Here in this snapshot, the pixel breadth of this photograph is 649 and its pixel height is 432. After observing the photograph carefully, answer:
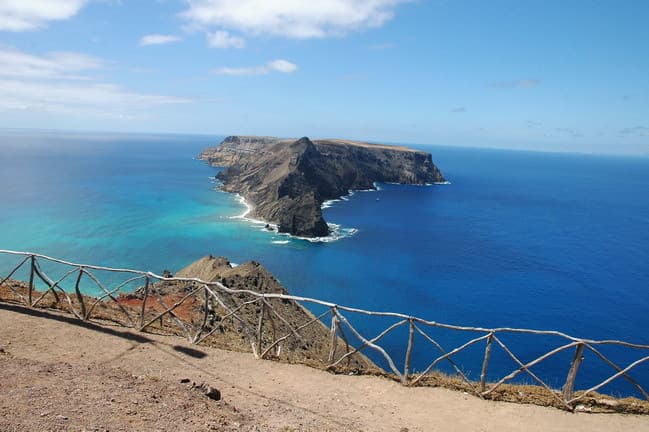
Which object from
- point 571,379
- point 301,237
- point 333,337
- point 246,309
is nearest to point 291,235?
point 301,237

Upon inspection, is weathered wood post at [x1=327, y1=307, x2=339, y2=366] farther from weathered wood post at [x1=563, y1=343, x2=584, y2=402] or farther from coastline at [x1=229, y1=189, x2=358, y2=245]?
coastline at [x1=229, y1=189, x2=358, y2=245]

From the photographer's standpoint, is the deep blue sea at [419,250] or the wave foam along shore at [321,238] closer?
the deep blue sea at [419,250]

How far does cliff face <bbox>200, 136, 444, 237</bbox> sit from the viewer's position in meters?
75.4

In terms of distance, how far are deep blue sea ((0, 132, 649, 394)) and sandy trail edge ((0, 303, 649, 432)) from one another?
1966 cm

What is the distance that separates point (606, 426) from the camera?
10773mm

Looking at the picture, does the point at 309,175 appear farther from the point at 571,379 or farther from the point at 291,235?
the point at 571,379

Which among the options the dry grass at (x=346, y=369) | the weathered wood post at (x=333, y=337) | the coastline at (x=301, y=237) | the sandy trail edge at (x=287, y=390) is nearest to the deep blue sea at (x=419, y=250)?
the coastline at (x=301, y=237)

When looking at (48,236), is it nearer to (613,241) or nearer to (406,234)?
(406,234)

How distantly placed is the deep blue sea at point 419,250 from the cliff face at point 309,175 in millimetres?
5647

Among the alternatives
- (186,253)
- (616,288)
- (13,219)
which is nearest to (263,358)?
(186,253)

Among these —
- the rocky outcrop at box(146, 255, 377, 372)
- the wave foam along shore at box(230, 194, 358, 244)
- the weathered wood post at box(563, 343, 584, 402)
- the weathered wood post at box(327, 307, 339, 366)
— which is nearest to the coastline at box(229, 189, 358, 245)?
the wave foam along shore at box(230, 194, 358, 244)

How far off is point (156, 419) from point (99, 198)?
103149 millimetres

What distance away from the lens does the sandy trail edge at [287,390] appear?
1051cm

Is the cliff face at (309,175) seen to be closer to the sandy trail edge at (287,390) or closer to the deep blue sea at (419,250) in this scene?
the deep blue sea at (419,250)
